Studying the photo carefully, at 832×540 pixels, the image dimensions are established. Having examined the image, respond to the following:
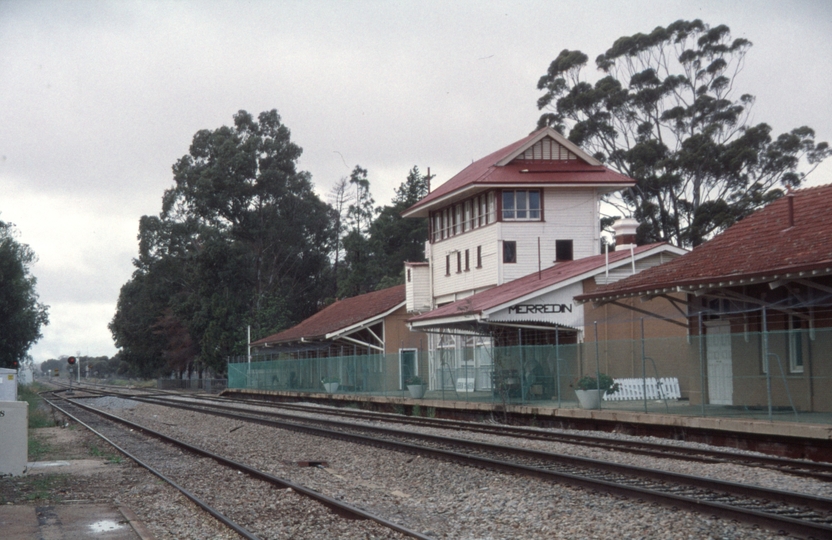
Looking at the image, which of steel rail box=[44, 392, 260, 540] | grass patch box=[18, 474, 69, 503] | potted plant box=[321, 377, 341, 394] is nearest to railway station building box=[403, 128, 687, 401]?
potted plant box=[321, 377, 341, 394]

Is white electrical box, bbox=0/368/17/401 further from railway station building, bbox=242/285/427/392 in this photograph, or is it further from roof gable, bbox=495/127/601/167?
roof gable, bbox=495/127/601/167

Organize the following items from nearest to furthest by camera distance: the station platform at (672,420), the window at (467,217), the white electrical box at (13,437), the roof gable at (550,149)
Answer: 1. the white electrical box at (13,437)
2. the station platform at (672,420)
3. the roof gable at (550,149)
4. the window at (467,217)

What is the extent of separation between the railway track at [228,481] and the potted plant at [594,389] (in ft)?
29.7

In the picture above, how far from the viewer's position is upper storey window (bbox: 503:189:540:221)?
38.3 meters

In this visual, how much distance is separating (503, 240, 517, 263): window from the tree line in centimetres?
3398

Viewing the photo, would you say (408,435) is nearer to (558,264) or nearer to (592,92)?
(558,264)

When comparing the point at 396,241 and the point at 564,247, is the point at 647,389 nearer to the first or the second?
the point at 564,247

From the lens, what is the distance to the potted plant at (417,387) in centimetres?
3202

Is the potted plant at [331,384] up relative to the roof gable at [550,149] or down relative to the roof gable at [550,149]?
down

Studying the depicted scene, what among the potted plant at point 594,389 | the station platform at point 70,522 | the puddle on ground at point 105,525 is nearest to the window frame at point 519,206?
the potted plant at point 594,389

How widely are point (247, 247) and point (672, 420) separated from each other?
5724cm

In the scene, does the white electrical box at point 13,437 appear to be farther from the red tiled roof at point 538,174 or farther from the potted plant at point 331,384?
the potted plant at point 331,384

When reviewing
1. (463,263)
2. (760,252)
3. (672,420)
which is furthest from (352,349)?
(760,252)

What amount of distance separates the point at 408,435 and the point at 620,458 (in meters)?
5.87
